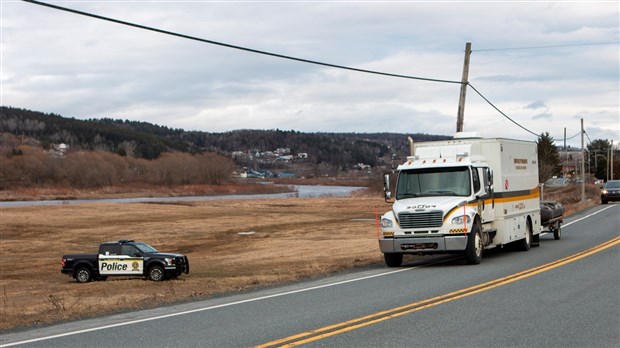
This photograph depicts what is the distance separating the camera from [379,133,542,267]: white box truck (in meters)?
19.8

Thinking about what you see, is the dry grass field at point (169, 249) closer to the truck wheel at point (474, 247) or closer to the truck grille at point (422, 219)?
the truck grille at point (422, 219)

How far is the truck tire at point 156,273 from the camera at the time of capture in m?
27.4

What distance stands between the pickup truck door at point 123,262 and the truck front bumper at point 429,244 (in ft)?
37.9

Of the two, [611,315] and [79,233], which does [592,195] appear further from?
[611,315]

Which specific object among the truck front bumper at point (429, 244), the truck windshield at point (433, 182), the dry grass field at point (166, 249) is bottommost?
the dry grass field at point (166, 249)

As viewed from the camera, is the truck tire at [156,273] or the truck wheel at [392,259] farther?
the truck tire at [156,273]

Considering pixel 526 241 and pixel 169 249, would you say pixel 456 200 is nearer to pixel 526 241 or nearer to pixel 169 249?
pixel 526 241

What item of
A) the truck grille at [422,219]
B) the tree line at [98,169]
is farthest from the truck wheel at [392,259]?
the tree line at [98,169]

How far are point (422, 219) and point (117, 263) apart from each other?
13.1m

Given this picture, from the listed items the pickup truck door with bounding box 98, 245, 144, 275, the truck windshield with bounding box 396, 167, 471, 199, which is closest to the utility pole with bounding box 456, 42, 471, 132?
the truck windshield with bounding box 396, 167, 471, 199

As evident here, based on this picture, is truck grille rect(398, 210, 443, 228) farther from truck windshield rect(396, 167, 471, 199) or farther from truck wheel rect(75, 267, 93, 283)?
truck wheel rect(75, 267, 93, 283)

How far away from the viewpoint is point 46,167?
175 meters

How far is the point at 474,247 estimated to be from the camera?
2008 centimetres

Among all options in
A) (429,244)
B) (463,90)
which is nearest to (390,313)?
(429,244)
